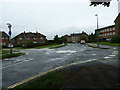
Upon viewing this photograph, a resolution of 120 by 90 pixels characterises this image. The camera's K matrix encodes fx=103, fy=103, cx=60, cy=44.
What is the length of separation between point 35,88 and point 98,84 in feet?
7.27

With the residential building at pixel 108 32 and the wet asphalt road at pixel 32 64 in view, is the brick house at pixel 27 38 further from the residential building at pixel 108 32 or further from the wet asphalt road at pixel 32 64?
the wet asphalt road at pixel 32 64

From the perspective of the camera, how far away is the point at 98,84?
3607mm

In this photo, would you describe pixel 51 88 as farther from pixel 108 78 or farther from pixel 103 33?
pixel 103 33

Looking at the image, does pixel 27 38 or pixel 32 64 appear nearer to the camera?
pixel 32 64

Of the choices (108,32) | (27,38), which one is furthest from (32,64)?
(108,32)

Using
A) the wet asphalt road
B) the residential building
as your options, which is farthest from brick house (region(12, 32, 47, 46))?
the wet asphalt road

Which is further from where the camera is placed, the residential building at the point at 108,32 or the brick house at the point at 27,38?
the brick house at the point at 27,38

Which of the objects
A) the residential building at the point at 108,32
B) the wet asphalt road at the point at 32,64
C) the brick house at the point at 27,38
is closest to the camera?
the wet asphalt road at the point at 32,64

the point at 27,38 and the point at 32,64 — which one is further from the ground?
the point at 27,38

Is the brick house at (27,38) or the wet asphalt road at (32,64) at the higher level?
the brick house at (27,38)

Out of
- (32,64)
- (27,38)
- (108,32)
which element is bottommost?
(32,64)

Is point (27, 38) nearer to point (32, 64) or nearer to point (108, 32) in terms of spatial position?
point (108, 32)

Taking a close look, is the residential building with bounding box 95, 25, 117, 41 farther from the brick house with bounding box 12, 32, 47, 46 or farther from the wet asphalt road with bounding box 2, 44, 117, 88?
the wet asphalt road with bounding box 2, 44, 117, 88

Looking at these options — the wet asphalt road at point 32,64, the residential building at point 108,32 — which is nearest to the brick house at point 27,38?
the residential building at point 108,32
